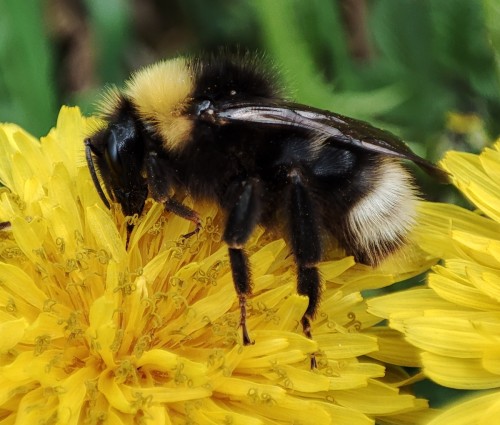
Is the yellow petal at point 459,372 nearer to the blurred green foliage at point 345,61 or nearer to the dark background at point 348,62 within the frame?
the dark background at point 348,62

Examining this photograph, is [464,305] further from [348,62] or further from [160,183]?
[348,62]

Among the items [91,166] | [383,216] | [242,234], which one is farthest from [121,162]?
[383,216]

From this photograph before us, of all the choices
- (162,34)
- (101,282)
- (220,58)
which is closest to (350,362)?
(101,282)

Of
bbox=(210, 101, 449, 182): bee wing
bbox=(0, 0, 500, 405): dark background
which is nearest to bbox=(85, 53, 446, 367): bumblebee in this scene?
bbox=(210, 101, 449, 182): bee wing

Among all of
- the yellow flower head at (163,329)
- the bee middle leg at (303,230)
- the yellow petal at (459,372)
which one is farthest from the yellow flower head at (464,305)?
the bee middle leg at (303,230)

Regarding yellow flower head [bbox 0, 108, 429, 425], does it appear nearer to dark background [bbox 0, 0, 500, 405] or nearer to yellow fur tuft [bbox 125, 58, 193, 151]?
yellow fur tuft [bbox 125, 58, 193, 151]

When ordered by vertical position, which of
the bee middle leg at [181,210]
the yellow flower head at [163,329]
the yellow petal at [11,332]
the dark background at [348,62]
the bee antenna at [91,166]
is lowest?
the yellow petal at [11,332]

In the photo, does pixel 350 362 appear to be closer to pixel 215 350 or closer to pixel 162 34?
pixel 215 350

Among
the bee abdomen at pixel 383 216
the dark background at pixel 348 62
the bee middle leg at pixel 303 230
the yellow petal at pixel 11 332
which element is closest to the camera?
the yellow petal at pixel 11 332

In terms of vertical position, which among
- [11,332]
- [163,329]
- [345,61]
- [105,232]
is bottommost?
[11,332]
